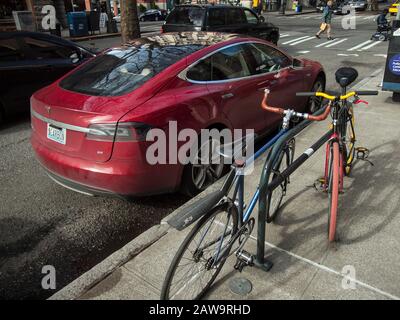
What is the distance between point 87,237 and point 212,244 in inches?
53.6

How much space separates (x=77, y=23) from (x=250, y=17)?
10361mm

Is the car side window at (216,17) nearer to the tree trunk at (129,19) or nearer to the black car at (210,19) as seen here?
the black car at (210,19)

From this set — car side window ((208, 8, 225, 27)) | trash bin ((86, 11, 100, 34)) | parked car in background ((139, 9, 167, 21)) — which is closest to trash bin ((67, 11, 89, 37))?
trash bin ((86, 11, 100, 34))

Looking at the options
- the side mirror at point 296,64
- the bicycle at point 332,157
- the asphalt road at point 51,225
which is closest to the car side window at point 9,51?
the asphalt road at point 51,225

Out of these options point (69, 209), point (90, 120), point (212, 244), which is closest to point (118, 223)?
point (69, 209)

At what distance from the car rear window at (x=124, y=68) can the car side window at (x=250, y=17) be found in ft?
29.6

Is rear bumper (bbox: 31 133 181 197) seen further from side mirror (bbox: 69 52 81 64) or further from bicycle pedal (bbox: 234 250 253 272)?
side mirror (bbox: 69 52 81 64)

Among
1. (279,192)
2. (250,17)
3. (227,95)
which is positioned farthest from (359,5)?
(279,192)

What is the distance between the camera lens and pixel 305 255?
2869 millimetres

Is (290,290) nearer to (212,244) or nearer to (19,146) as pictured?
(212,244)

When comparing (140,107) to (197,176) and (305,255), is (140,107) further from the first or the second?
(305,255)

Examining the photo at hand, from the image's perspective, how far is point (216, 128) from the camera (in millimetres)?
3762

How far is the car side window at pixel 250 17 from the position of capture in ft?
40.0

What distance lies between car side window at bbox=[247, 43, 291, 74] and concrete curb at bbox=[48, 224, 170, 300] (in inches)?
92.1
